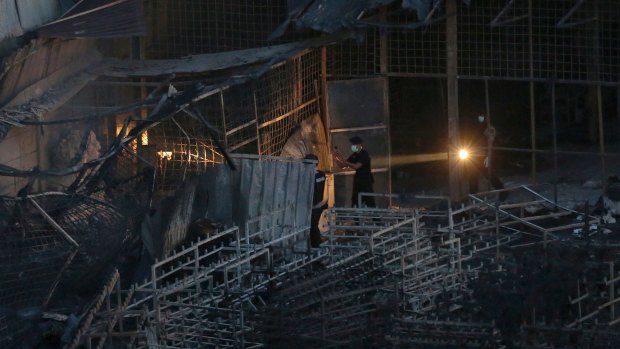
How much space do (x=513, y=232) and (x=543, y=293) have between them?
12.3 feet

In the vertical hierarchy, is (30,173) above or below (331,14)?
below

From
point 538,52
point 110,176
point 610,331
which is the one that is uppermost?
point 538,52

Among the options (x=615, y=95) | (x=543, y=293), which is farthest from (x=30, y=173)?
(x=615, y=95)

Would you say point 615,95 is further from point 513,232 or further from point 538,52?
point 513,232

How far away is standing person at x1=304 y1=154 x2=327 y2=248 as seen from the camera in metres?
17.4

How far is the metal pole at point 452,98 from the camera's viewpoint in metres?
19.7

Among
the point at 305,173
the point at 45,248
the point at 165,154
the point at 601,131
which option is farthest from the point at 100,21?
the point at 601,131

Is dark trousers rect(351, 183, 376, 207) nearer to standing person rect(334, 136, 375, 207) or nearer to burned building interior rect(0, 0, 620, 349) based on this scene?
standing person rect(334, 136, 375, 207)

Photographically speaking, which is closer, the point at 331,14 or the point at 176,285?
the point at 176,285

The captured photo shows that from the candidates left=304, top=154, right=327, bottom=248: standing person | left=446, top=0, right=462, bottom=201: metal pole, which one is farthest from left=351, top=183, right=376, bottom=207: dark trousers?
left=446, top=0, right=462, bottom=201: metal pole

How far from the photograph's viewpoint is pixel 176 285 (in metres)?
13.4

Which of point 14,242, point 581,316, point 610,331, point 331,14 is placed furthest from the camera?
point 331,14

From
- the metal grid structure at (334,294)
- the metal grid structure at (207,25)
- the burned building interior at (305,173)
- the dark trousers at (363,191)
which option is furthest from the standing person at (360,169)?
Result: the metal grid structure at (334,294)

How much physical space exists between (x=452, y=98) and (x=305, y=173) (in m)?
3.30
